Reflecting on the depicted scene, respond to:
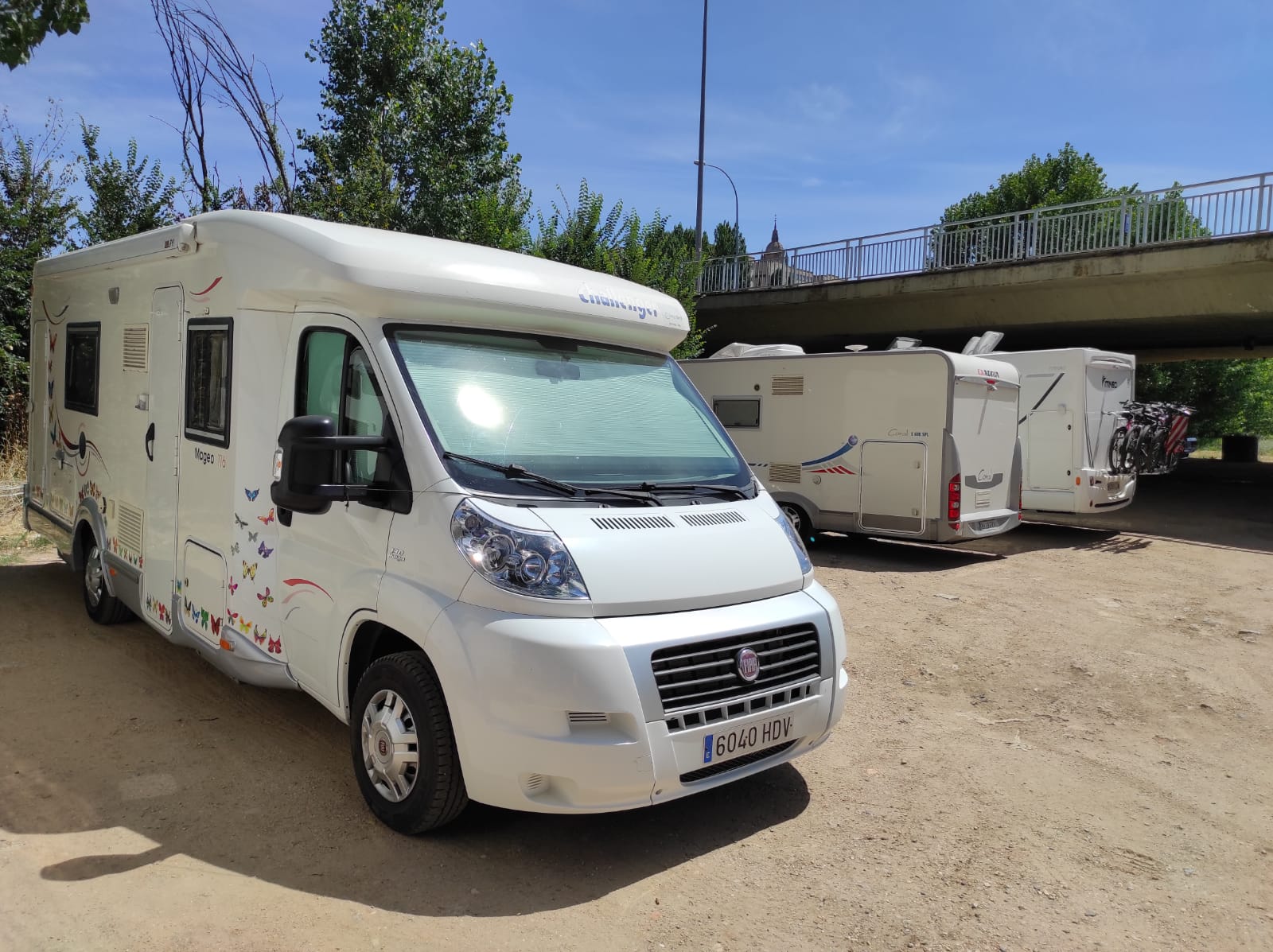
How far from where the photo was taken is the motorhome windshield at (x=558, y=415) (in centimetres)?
378

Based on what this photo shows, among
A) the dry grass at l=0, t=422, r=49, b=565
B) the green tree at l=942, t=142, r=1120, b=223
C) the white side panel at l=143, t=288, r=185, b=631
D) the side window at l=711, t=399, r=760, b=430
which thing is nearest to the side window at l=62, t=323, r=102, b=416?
the white side panel at l=143, t=288, r=185, b=631

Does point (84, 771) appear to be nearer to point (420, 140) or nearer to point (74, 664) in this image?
point (74, 664)

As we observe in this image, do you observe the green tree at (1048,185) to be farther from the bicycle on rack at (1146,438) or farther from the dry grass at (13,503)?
the dry grass at (13,503)

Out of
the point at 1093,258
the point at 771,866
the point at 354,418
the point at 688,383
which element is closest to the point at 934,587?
the point at 688,383

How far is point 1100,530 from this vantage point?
48.5 ft

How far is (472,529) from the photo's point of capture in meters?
3.44

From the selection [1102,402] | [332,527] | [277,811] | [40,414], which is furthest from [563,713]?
[1102,402]

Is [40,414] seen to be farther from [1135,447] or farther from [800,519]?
[1135,447]

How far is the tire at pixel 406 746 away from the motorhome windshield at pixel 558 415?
81 centimetres

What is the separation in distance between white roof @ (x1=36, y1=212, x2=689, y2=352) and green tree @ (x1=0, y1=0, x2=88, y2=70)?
10.8ft

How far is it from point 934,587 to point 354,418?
736 cm

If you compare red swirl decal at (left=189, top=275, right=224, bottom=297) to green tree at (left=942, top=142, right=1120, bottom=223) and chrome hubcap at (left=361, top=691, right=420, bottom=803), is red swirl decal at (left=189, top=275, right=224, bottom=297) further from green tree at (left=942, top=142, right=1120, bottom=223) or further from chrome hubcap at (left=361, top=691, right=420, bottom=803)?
green tree at (left=942, top=142, right=1120, bottom=223)

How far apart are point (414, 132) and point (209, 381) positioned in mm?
13037

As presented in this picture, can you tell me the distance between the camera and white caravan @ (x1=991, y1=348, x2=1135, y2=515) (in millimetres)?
12898
